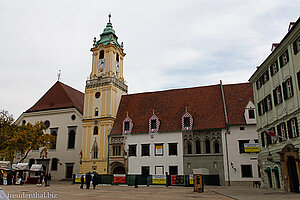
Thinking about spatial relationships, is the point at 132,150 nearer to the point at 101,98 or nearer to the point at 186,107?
the point at 186,107

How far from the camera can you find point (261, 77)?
28.6m

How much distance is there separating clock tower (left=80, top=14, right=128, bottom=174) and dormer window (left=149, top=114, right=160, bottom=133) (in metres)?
6.59

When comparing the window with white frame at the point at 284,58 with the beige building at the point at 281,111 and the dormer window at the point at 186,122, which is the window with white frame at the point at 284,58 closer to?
the beige building at the point at 281,111

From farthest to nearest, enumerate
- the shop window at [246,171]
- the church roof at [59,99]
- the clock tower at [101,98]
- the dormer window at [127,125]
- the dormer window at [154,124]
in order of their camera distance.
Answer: the church roof at [59,99], the clock tower at [101,98], the dormer window at [127,125], the dormer window at [154,124], the shop window at [246,171]

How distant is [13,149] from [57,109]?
11961mm

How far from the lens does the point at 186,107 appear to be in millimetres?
41344

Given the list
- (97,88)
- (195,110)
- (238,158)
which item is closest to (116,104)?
(97,88)

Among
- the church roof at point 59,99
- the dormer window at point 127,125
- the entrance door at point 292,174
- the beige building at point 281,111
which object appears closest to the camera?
the beige building at point 281,111

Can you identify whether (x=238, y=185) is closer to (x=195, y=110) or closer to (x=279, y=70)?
(x=195, y=110)

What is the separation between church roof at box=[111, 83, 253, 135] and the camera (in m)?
39.1

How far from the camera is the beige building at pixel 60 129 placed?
47781 millimetres

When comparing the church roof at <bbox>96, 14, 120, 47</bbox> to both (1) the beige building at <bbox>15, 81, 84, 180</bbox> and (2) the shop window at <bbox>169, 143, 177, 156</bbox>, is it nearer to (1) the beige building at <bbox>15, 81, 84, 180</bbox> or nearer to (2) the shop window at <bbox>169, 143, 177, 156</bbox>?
(1) the beige building at <bbox>15, 81, 84, 180</bbox>

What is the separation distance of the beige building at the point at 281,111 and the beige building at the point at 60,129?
3082 cm

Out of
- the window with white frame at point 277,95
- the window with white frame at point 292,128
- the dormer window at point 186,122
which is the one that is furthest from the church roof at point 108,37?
the window with white frame at point 292,128
